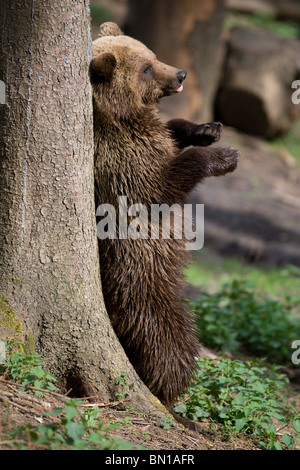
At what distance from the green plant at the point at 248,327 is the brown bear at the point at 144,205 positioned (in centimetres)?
138

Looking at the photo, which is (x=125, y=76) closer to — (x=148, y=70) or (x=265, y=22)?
(x=148, y=70)

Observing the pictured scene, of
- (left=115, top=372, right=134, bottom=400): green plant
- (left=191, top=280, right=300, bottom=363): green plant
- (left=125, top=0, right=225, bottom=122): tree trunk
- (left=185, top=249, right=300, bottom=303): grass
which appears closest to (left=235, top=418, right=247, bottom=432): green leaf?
(left=115, top=372, right=134, bottom=400): green plant

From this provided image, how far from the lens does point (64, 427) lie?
2.88 metres

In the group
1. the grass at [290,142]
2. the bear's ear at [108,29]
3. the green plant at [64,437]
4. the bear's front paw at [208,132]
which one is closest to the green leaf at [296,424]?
the green plant at [64,437]

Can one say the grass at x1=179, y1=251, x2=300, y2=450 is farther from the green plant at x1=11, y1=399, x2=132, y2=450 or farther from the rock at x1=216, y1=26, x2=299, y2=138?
the rock at x1=216, y1=26, x2=299, y2=138

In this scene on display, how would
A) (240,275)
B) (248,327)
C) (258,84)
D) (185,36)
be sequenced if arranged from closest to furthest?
1. (248,327)
2. (240,275)
3. (185,36)
4. (258,84)

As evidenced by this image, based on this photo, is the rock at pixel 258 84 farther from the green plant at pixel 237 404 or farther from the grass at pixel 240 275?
the green plant at pixel 237 404

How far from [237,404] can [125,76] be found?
92.4 inches

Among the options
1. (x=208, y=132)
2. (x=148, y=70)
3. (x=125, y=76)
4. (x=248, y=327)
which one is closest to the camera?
(x=125, y=76)

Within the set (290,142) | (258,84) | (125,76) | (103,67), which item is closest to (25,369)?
(103,67)

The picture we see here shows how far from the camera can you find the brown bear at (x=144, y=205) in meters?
4.06

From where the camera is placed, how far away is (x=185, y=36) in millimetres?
11883

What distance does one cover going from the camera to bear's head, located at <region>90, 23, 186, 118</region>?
13.4 feet

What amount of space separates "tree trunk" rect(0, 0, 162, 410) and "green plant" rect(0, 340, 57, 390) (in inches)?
7.6
